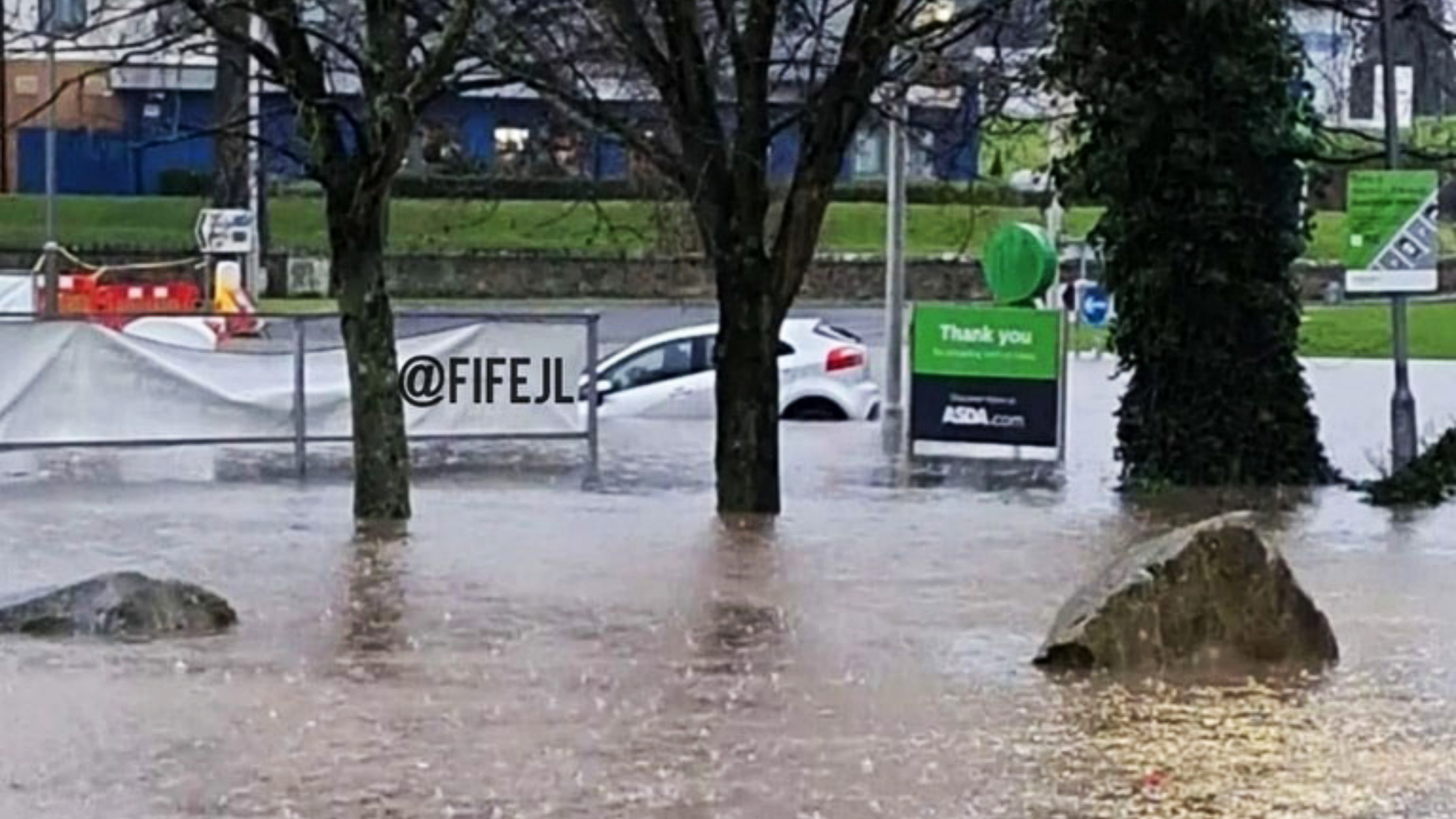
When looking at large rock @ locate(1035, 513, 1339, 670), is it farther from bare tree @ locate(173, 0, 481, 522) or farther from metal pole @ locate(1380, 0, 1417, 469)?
metal pole @ locate(1380, 0, 1417, 469)

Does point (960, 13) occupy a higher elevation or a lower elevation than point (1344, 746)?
higher

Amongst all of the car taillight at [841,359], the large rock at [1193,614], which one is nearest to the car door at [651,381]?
the car taillight at [841,359]

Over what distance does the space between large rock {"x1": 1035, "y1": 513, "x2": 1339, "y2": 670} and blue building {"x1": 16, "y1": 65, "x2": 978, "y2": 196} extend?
8.70 meters

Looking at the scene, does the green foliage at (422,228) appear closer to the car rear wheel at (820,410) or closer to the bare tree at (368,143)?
the car rear wheel at (820,410)

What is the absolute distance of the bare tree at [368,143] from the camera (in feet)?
58.1

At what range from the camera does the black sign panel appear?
26.0 metres

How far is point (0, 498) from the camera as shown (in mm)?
20656

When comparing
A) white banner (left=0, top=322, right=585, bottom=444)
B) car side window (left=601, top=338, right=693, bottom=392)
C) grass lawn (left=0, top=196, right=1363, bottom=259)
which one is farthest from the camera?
grass lawn (left=0, top=196, right=1363, bottom=259)

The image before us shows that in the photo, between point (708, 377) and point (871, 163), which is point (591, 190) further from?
point (871, 163)

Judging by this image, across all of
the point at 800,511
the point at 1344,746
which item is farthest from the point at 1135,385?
the point at 1344,746

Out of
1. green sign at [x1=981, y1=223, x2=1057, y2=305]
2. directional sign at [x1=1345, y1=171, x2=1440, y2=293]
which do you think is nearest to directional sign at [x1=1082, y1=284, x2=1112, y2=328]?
green sign at [x1=981, y1=223, x2=1057, y2=305]

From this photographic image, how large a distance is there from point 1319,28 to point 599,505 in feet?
47.0

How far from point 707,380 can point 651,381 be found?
2.13 feet

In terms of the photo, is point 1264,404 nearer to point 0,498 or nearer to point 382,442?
point 382,442
